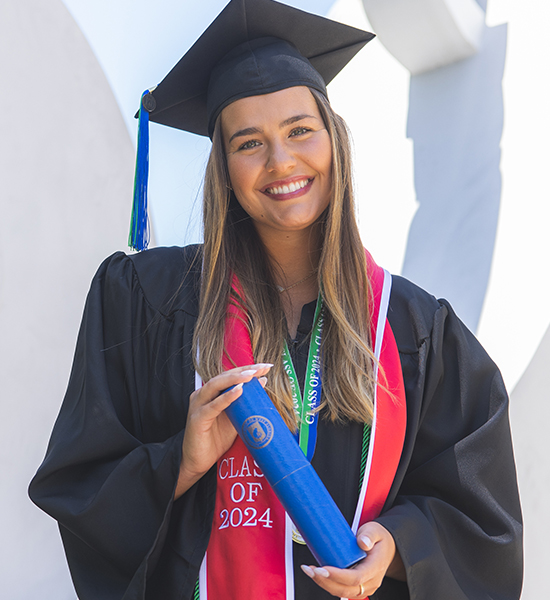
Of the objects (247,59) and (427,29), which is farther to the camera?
(427,29)

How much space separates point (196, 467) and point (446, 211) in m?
2.44

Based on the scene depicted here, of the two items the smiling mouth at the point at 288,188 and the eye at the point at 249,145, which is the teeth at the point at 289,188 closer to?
the smiling mouth at the point at 288,188

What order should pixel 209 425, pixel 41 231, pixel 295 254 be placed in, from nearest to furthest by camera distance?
pixel 209 425, pixel 295 254, pixel 41 231

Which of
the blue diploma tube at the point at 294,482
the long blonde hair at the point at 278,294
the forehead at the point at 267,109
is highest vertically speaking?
the forehead at the point at 267,109

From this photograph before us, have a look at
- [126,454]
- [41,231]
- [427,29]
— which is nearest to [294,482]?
[126,454]

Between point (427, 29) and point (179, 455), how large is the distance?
112 inches

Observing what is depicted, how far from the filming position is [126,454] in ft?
5.73

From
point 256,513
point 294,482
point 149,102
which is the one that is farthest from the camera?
point 149,102

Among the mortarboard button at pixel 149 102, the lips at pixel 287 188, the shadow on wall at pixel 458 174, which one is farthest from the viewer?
the shadow on wall at pixel 458 174

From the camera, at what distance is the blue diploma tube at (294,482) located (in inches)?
55.1

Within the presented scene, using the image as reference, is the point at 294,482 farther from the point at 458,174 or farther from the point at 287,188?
the point at 458,174

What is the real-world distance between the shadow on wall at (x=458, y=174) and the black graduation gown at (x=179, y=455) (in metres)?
1.49

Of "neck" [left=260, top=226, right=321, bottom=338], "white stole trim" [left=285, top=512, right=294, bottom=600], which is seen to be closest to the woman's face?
"neck" [left=260, top=226, right=321, bottom=338]

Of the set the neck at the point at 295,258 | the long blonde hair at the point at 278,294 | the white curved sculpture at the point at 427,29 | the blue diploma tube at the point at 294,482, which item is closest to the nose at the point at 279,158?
the long blonde hair at the point at 278,294
